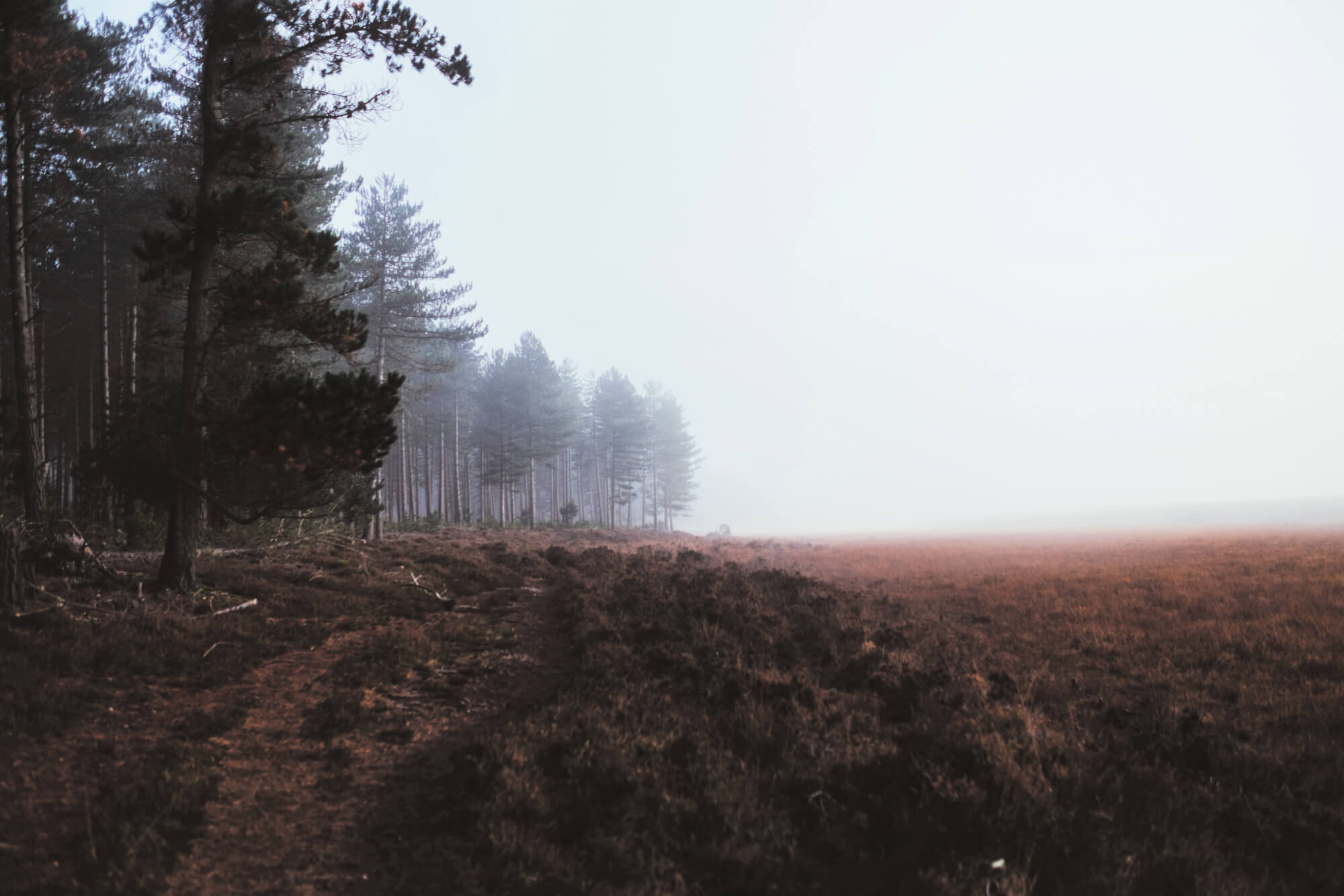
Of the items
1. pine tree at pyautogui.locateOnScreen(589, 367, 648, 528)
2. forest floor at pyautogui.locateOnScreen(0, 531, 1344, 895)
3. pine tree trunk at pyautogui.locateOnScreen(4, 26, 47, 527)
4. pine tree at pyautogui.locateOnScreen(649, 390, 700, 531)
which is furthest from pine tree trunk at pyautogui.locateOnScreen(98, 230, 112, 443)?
pine tree at pyautogui.locateOnScreen(649, 390, 700, 531)

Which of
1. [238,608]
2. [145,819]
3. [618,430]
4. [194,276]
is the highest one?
[618,430]

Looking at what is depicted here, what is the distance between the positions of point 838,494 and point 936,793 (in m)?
184

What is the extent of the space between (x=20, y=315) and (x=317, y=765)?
1144 centimetres

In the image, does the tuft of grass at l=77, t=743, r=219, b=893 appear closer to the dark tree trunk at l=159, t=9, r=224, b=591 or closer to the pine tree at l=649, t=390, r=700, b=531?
the dark tree trunk at l=159, t=9, r=224, b=591

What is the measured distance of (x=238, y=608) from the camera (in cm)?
884

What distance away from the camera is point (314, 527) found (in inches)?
589

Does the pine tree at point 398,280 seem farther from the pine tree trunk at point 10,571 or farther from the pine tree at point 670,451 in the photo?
the pine tree at point 670,451

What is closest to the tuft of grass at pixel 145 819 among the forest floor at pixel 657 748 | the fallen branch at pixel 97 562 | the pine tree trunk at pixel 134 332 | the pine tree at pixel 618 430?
the forest floor at pixel 657 748

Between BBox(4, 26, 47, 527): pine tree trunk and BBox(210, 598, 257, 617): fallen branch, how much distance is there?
13.7 feet

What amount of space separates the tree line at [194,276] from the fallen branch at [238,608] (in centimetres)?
81

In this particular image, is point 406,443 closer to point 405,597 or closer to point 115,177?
point 115,177

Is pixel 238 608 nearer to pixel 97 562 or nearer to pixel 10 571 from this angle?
pixel 97 562

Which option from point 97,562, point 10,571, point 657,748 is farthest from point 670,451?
point 657,748

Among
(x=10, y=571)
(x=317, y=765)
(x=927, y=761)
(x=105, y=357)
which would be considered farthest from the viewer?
(x=105, y=357)
